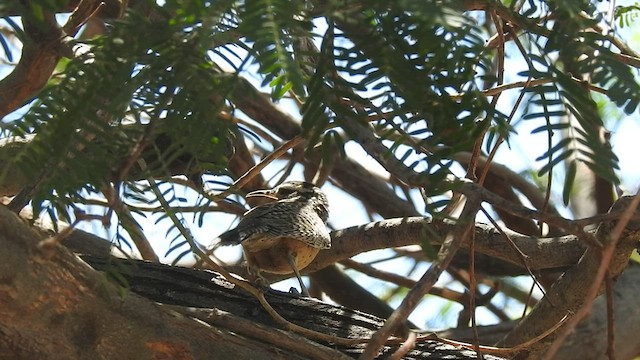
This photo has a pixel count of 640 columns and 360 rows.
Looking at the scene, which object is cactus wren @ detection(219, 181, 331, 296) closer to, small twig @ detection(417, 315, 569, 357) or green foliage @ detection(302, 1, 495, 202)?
small twig @ detection(417, 315, 569, 357)

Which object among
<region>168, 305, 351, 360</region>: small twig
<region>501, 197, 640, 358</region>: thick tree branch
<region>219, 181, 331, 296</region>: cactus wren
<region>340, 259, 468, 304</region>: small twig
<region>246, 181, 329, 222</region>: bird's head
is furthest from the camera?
<region>340, 259, 468, 304</region>: small twig

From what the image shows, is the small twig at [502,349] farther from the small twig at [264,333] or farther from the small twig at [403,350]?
the small twig at [403,350]

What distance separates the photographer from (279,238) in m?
4.41

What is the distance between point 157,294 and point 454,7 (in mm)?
1796

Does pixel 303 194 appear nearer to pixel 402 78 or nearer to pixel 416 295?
pixel 416 295

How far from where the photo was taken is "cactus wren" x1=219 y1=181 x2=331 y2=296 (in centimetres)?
422

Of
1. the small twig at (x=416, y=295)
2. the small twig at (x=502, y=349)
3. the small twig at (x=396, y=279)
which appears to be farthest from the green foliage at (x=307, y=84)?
the small twig at (x=396, y=279)

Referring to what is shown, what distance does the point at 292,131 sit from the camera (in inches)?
254

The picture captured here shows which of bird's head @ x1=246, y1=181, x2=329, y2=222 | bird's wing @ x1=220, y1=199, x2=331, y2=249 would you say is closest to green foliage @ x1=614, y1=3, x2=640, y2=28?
bird's wing @ x1=220, y1=199, x2=331, y2=249

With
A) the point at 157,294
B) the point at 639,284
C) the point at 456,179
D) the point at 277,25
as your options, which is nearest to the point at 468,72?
the point at 456,179

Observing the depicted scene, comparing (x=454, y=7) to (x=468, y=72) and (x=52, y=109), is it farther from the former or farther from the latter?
(x=52, y=109)

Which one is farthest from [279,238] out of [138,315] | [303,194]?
[138,315]

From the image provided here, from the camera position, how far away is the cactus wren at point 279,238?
4.22 m

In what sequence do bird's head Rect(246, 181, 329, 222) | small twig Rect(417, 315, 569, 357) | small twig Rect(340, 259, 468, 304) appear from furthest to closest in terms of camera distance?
small twig Rect(340, 259, 468, 304) < bird's head Rect(246, 181, 329, 222) < small twig Rect(417, 315, 569, 357)
